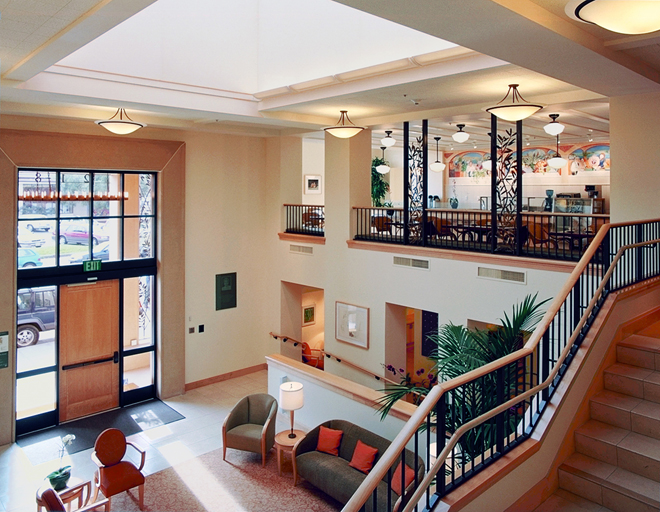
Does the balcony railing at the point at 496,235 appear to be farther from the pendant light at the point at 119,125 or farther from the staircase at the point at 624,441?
the pendant light at the point at 119,125

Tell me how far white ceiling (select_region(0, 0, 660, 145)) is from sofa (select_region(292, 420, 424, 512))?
15.4ft

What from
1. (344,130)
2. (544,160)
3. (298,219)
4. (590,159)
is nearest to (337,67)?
(344,130)

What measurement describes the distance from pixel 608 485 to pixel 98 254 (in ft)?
30.7

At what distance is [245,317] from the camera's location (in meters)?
12.8

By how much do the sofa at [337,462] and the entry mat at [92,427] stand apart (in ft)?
12.3

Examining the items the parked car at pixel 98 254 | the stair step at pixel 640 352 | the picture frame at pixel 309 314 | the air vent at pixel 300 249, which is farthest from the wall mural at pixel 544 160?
the parked car at pixel 98 254

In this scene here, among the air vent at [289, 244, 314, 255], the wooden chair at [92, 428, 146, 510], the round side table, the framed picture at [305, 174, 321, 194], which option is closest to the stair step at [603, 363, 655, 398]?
the wooden chair at [92, 428, 146, 510]

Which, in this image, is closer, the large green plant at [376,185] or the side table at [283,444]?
the side table at [283,444]

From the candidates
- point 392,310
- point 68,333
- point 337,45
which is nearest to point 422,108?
point 337,45

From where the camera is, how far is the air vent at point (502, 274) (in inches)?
331

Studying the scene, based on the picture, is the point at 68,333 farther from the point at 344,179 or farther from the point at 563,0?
the point at 563,0

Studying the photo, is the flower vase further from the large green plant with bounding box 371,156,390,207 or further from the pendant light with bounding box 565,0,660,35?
the large green plant with bounding box 371,156,390,207

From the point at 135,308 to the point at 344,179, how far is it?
196 inches

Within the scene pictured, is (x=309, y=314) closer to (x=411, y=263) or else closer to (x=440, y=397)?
(x=411, y=263)
